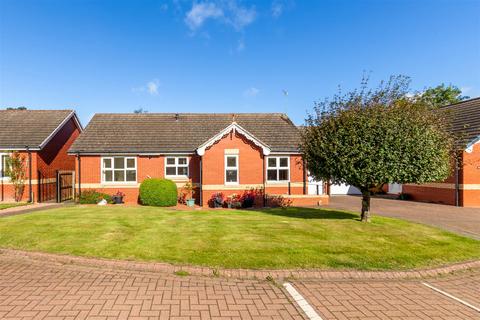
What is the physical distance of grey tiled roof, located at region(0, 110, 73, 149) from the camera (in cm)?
1903

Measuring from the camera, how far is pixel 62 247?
7656mm

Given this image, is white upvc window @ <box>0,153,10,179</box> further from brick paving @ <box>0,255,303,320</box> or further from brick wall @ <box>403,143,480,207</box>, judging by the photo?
brick wall @ <box>403,143,480,207</box>

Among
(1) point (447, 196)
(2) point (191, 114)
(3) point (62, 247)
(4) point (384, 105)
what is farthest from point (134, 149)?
(1) point (447, 196)

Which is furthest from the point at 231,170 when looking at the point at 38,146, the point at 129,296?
the point at 129,296

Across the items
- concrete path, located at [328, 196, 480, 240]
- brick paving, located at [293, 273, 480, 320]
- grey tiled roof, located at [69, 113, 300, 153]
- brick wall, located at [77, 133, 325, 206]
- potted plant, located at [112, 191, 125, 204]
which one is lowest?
concrete path, located at [328, 196, 480, 240]

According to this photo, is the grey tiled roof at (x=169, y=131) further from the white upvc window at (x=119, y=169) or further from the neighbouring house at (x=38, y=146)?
the neighbouring house at (x=38, y=146)

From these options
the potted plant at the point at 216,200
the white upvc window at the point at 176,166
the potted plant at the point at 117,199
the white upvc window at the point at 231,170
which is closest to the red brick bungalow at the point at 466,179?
the white upvc window at the point at 231,170

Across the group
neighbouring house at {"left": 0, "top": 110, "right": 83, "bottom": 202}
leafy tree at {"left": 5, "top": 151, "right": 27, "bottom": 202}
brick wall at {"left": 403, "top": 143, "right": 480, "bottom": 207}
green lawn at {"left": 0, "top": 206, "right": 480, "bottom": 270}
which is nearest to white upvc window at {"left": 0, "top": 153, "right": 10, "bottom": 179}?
neighbouring house at {"left": 0, "top": 110, "right": 83, "bottom": 202}

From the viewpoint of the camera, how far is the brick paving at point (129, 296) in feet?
14.9

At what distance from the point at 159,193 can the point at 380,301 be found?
1384 cm

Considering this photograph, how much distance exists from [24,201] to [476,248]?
22038 millimetres

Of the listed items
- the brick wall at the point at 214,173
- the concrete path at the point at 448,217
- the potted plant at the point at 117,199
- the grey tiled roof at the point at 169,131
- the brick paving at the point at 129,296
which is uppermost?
the grey tiled roof at the point at 169,131

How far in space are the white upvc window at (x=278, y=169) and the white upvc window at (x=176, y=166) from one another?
17.2ft

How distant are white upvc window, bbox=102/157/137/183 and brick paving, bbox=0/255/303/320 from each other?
12.8 m
